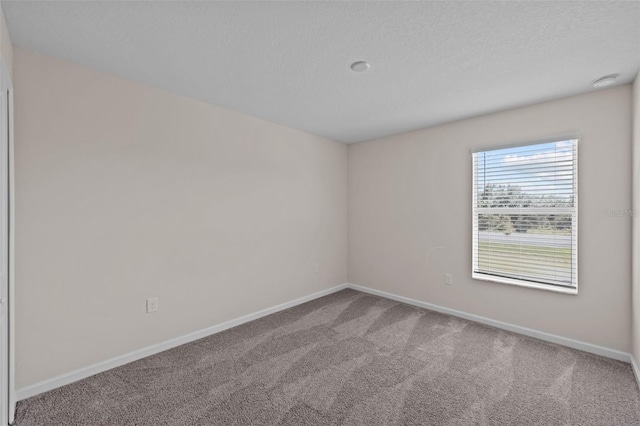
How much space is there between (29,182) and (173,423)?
1.83 meters

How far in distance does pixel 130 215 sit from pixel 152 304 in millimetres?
801

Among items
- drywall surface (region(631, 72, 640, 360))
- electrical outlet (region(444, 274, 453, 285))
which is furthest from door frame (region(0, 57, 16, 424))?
drywall surface (region(631, 72, 640, 360))

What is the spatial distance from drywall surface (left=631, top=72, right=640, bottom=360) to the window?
0.38m

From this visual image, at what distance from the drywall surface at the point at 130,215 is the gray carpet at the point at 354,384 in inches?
13.7

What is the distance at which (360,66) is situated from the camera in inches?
82.5

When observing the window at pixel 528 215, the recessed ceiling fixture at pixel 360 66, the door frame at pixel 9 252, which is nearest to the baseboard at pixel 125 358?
the door frame at pixel 9 252

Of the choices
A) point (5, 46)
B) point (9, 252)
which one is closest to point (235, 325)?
point (9, 252)

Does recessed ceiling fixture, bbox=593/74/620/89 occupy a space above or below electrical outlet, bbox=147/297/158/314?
above

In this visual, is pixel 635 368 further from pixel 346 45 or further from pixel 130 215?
pixel 130 215

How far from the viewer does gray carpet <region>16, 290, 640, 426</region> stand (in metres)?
1.80

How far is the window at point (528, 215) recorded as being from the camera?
2.71m

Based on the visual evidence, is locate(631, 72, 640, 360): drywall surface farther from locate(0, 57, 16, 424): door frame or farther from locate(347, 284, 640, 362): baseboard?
locate(0, 57, 16, 424): door frame

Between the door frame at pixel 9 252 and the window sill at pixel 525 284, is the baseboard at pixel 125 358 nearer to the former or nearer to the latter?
the door frame at pixel 9 252

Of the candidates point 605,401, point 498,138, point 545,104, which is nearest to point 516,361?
point 605,401
